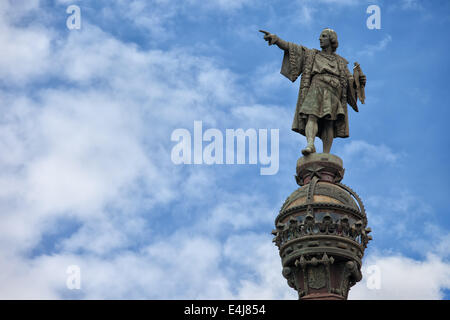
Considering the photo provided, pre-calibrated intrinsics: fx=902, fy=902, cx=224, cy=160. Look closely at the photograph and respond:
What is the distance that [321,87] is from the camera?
30.1 metres

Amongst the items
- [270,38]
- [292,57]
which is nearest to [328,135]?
[292,57]

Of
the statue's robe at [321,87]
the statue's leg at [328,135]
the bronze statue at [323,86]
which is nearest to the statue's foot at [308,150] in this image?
the bronze statue at [323,86]

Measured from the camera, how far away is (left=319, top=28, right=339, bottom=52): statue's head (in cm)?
3055

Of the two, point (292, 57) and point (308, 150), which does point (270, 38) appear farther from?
point (308, 150)

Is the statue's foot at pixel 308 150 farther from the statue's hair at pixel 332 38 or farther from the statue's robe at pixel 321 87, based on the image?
the statue's hair at pixel 332 38

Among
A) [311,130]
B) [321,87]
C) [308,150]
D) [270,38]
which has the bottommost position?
[308,150]

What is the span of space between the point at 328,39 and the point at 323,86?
1710 mm

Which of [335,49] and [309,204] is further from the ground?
[335,49]
